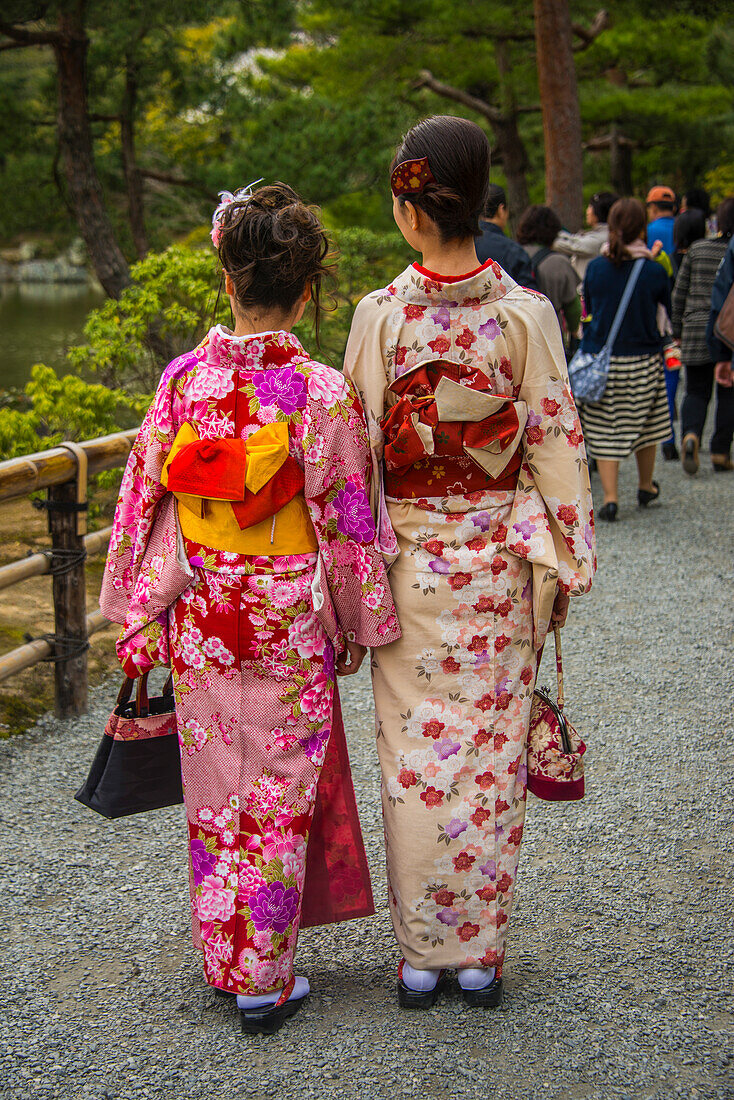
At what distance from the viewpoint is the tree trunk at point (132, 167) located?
977 cm

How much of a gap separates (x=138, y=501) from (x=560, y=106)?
827 centimetres

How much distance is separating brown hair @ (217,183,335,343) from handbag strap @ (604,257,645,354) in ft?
13.1

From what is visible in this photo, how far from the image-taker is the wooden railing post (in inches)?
139

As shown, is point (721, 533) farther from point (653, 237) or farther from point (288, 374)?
point (288, 374)

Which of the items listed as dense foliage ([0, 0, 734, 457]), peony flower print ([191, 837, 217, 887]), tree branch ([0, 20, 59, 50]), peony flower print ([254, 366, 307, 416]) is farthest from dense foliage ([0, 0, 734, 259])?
peony flower print ([191, 837, 217, 887])

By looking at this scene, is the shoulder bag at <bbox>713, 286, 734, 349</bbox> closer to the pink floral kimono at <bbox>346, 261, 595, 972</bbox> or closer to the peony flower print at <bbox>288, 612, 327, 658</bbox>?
the pink floral kimono at <bbox>346, 261, 595, 972</bbox>

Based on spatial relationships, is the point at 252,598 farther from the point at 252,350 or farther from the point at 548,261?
the point at 548,261

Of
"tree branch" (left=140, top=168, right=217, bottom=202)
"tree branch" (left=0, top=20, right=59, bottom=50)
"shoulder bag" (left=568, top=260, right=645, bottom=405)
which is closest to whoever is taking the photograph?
"shoulder bag" (left=568, top=260, right=645, bottom=405)

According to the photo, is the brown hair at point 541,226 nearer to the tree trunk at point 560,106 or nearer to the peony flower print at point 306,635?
the tree trunk at point 560,106

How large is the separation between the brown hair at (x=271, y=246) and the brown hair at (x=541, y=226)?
165 inches

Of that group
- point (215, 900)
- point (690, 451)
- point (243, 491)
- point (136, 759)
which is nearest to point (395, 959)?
point (215, 900)

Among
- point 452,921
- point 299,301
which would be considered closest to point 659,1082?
point 452,921

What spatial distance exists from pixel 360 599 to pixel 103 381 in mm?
4628

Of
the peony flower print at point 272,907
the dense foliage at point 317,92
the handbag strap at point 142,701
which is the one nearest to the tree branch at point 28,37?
the dense foliage at point 317,92
